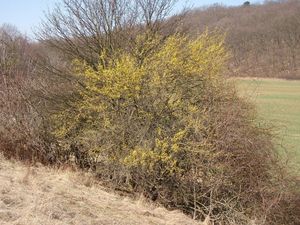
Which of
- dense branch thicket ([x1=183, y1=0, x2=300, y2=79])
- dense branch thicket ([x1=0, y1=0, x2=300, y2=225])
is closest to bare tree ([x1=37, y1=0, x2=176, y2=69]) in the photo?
dense branch thicket ([x1=0, y1=0, x2=300, y2=225])

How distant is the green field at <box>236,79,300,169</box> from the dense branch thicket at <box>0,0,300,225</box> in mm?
971

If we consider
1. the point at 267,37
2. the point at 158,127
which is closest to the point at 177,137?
the point at 158,127

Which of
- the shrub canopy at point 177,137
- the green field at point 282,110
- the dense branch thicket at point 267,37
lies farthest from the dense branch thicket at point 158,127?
the dense branch thicket at point 267,37

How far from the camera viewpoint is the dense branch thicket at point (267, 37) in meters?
102

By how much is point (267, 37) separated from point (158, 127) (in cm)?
10937

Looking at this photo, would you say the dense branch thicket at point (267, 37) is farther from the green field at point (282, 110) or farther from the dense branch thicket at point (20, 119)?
the dense branch thicket at point (20, 119)

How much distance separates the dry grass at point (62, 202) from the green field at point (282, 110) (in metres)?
4.98

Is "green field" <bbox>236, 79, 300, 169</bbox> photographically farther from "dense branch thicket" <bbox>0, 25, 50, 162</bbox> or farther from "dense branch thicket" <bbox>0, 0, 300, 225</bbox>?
"dense branch thicket" <bbox>0, 25, 50, 162</bbox>

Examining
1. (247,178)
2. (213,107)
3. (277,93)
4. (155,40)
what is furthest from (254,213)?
(277,93)

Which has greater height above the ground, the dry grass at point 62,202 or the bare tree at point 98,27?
the bare tree at point 98,27

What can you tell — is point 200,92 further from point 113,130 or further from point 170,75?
point 113,130

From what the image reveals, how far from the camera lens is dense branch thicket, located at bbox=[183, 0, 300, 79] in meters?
102

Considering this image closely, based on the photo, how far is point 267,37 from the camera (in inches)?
4520

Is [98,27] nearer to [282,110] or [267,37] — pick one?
[282,110]
